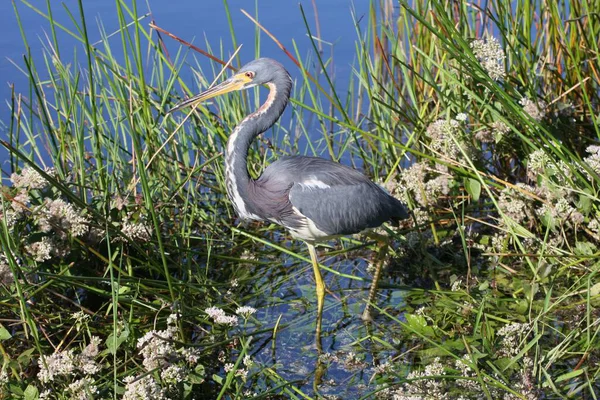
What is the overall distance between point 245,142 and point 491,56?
126 centimetres

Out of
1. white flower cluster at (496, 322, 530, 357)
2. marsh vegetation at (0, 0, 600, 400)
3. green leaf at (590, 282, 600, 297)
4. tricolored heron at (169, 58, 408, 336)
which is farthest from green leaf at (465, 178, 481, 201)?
white flower cluster at (496, 322, 530, 357)

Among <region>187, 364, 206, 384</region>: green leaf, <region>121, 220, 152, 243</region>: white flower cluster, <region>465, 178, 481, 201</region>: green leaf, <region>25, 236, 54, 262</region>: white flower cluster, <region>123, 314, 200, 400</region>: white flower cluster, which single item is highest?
<region>25, 236, 54, 262</region>: white flower cluster

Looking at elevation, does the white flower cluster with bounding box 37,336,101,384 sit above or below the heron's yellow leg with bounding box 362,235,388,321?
above

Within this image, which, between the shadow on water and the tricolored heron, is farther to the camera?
the tricolored heron

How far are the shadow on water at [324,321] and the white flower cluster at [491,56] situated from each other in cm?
118

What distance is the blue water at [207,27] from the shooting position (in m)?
7.60

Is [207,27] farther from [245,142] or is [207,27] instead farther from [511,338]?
[511,338]

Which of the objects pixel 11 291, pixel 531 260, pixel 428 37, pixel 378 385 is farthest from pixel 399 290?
pixel 11 291

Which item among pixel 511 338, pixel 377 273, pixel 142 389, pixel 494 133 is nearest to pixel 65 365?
pixel 142 389

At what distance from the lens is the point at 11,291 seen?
3.38m

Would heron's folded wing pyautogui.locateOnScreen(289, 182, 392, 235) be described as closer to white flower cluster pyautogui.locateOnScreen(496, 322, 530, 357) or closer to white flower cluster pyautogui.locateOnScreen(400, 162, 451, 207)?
white flower cluster pyautogui.locateOnScreen(400, 162, 451, 207)

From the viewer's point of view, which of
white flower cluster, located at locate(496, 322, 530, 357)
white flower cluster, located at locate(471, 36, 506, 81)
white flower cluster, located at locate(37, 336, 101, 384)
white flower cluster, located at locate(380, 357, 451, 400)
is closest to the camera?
white flower cluster, located at locate(37, 336, 101, 384)

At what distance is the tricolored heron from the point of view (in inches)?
162

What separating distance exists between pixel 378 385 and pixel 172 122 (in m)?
2.35
